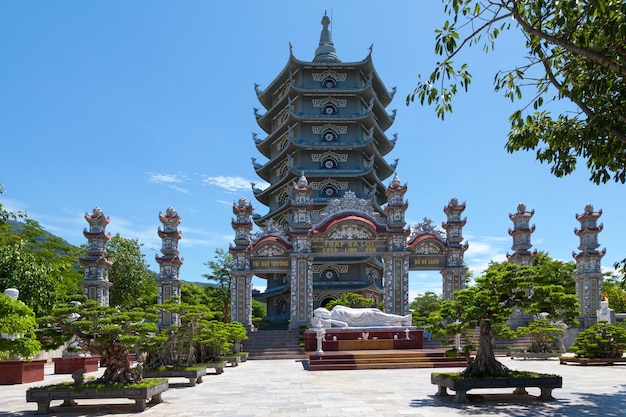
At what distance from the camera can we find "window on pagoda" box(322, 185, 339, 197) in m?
41.7

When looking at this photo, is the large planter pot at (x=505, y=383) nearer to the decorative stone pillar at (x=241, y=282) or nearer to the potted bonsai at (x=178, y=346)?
the potted bonsai at (x=178, y=346)

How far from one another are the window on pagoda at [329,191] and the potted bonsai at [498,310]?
2842cm

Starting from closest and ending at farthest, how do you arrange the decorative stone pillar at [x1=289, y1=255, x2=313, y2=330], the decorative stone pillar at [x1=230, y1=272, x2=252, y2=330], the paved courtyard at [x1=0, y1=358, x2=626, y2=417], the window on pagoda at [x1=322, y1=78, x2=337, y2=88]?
the paved courtyard at [x1=0, y1=358, x2=626, y2=417] → the decorative stone pillar at [x1=289, y1=255, x2=313, y2=330] → the decorative stone pillar at [x1=230, y1=272, x2=252, y2=330] → the window on pagoda at [x1=322, y1=78, x2=337, y2=88]

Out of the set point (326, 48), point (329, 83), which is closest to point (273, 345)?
point (329, 83)

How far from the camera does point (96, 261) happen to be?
34000 millimetres

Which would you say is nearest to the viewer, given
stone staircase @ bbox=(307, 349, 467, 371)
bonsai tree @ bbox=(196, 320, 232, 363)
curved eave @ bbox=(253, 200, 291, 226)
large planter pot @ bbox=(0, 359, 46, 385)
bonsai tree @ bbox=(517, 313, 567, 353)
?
large planter pot @ bbox=(0, 359, 46, 385)

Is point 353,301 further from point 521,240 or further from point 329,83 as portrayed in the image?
point 329,83

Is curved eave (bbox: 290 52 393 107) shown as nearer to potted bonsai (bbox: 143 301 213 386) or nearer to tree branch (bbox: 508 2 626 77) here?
potted bonsai (bbox: 143 301 213 386)

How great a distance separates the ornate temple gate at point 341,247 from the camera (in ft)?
110

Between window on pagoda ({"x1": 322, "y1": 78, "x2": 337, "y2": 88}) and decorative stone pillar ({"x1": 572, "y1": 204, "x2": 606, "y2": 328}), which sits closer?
decorative stone pillar ({"x1": 572, "y1": 204, "x2": 606, "y2": 328})

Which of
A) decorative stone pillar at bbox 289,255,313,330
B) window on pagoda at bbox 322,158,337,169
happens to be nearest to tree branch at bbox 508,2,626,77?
decorative stone pillar at bbox 289,255,313,330

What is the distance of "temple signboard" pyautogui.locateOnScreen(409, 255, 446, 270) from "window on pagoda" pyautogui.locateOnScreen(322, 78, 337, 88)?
1521 centimetres

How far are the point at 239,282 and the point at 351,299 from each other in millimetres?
6286

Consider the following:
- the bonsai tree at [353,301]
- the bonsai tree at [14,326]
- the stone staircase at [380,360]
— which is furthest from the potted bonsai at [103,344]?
the bonsai tree at [353,301]
